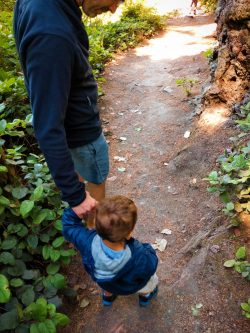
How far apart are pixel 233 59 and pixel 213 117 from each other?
1.02 m

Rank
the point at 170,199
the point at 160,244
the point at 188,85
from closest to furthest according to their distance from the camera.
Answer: the point at 160,244 < the point at 170,199 < the point at 188,85

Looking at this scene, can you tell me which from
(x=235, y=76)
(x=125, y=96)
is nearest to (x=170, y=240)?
(x=235, y=76)

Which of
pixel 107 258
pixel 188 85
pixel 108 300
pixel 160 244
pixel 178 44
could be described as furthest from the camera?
pixel 178 44

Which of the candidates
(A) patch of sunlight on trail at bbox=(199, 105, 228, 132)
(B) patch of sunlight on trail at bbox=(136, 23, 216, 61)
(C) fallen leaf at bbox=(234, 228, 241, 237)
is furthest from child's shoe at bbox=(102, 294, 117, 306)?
(B) patch of sunlight on trail at bbox=(136, 23, 216, 61)

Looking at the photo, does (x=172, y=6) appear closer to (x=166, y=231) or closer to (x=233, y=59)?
(x=233, y=59)

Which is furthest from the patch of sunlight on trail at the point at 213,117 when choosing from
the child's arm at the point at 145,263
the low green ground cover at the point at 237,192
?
the child's arm at the point at 145,263

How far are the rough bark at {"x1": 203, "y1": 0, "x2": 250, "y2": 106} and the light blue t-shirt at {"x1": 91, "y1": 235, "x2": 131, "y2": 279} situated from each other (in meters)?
4.02

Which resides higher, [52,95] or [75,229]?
[52,95]

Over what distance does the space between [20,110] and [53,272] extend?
255cm

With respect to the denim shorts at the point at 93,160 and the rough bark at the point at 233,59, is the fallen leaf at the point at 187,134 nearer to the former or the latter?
the rough bark at the point at 233,59

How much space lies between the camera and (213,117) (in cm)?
549

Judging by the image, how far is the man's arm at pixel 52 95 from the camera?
1632 mm

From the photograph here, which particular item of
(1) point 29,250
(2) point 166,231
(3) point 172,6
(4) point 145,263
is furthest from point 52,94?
→ (3) point 172,6

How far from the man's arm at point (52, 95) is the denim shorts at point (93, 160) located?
2.00 feet
